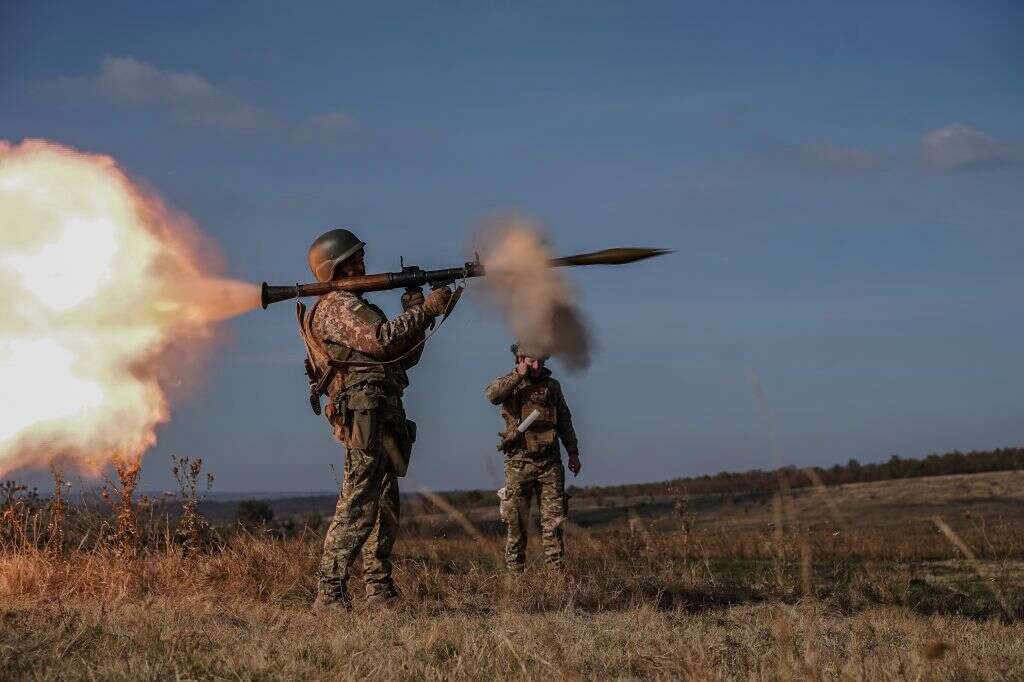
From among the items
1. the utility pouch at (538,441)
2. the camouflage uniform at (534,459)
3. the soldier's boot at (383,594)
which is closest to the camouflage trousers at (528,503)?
the camouflage uniform at (534,459)

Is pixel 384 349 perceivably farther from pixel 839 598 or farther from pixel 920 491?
pixel 920 491

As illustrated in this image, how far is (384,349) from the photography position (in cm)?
841

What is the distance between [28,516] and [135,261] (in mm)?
2575

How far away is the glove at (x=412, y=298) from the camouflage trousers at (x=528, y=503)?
3362 mm

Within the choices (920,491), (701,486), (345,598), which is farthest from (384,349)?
(701,486)

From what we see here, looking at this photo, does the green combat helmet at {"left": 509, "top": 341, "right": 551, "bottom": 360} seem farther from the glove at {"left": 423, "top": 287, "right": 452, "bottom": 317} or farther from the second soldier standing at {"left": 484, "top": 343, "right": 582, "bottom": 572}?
the glove at {"left": 423, "top": 287, "right": 452, "bottom": 317}

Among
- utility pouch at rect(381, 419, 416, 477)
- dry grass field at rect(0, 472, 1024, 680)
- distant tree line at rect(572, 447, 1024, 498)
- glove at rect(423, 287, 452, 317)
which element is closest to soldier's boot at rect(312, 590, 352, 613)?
dry grass field at rect(0, 472, 1024, 680)

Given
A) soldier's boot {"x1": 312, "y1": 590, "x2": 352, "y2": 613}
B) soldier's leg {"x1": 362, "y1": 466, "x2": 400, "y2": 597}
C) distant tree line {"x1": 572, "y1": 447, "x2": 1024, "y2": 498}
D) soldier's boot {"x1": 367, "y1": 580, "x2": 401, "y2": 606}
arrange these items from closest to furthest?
soldier's boot {"x1": 312, "y1": 590, "x2": 352, "y2": 613}
soldier's boot {"x1": 367, "y1": 580, "x2": 401, "y2": 606}
soldier's leg {"x1": 362, "y1": 466, "x2": 400, "y2": 597}
distant tree line {"x1": 572, "y1": 447, "x2": 1024, "y2": 498}

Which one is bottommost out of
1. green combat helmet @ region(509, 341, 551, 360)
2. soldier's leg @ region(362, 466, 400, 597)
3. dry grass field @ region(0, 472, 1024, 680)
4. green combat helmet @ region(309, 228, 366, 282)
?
dry grass field @ region(0, 472, 1024, 680)

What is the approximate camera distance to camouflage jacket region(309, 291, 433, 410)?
8383 mm

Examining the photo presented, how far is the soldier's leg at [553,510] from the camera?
11547mm

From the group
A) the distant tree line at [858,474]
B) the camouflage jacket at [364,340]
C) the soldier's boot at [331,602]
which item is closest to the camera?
the soldier's boot at [331,602]

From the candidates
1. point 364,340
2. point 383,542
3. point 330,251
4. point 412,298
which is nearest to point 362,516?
point 383,542

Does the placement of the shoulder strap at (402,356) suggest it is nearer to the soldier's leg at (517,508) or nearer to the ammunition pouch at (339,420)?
the ammunition pouch at (339,420)
